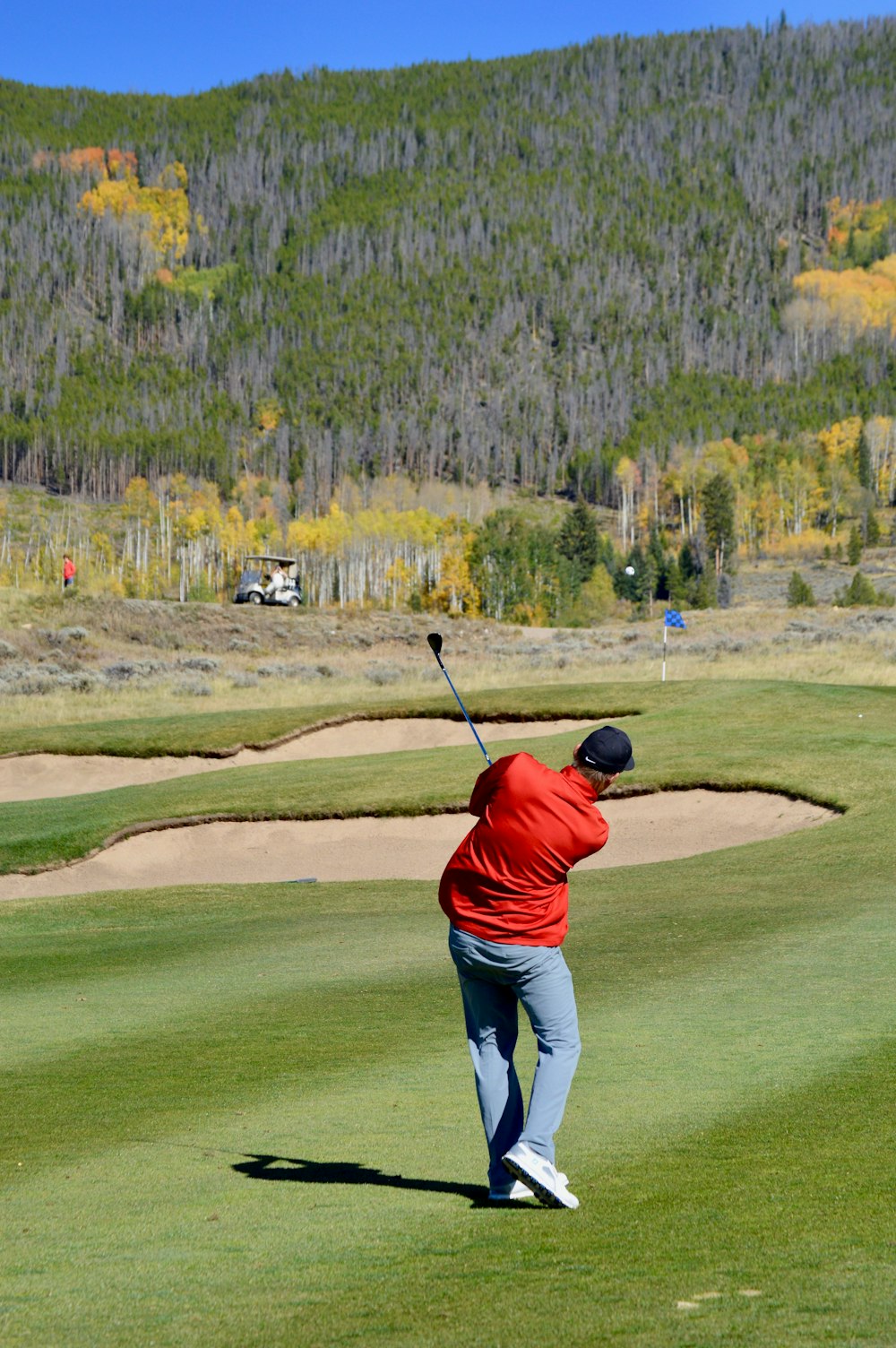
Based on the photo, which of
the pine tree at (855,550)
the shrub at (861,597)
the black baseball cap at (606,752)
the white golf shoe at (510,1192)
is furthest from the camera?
the pine tree at (855,550)

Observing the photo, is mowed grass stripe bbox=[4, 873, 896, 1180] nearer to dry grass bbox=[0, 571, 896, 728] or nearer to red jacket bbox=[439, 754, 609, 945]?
red jacket bbox=[439, 754, 609, 945]

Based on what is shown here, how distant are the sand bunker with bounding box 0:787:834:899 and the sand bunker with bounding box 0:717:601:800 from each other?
24.0ft

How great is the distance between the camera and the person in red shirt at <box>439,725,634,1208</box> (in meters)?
7.71

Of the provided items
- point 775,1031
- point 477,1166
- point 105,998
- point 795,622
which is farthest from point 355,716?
point 795,622

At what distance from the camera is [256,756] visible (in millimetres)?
38156

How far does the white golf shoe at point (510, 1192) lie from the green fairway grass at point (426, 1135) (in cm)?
9

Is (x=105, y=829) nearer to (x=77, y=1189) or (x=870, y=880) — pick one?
(x=870, y=880)

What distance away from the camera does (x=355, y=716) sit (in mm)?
40062

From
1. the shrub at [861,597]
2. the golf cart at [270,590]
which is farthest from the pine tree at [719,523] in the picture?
the golf cart at [270,590]

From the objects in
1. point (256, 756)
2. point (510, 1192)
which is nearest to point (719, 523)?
point (256, 756)

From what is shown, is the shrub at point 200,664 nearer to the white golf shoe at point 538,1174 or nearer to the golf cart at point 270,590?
the golf cart at point 270,590

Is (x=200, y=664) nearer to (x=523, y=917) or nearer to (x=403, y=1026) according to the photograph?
(x=403, y=1026)

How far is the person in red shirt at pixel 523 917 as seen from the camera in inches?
304

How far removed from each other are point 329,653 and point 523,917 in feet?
252
